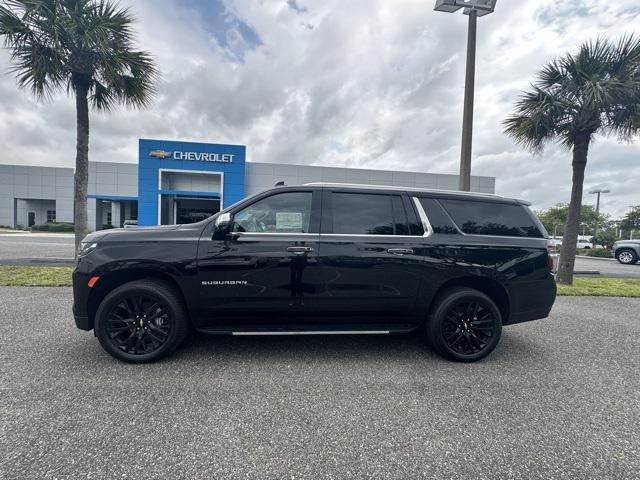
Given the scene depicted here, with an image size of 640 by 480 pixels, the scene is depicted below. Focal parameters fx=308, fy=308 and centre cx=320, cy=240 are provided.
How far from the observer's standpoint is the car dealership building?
27469mm

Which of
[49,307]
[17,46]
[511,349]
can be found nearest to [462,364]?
[511,349]

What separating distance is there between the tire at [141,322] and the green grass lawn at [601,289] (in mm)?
8244

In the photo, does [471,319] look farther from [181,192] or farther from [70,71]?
[181,192]

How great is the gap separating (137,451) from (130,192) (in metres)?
41.2

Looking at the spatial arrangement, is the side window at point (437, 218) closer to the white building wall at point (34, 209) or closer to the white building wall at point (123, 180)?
the white building wall at point (123, 180)

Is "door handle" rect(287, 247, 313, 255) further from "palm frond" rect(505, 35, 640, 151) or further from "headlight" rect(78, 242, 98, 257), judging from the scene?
"palm frond" rect(505, 35, 640, 151)

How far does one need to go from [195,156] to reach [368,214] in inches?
1099

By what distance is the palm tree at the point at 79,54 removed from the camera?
701cm

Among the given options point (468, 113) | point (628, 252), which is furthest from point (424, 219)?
point (628, 252)

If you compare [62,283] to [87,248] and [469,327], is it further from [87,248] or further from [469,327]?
[469,327]

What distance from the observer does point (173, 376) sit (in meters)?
2.96

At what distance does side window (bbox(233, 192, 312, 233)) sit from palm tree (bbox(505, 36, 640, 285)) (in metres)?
7.86

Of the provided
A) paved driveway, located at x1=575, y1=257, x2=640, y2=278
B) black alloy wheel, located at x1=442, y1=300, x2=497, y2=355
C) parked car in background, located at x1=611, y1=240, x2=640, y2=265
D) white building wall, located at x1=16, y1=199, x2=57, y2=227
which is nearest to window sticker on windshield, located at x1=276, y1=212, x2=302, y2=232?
black alloy wheel, located at x1=442, y1=300, x2=497, y2=355

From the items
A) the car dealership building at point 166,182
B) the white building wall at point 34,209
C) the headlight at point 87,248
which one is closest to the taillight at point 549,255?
the headlight at point 87,248
